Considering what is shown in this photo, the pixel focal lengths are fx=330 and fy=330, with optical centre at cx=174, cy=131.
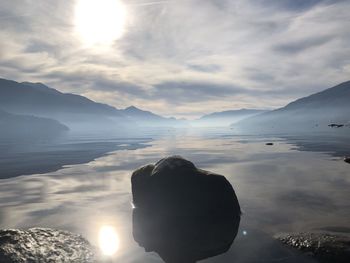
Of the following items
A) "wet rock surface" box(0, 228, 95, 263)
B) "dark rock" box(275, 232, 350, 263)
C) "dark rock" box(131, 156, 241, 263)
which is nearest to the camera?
"wet rock surface" box(0, 228, 95, 263)

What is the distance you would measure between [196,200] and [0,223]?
34.8 ft

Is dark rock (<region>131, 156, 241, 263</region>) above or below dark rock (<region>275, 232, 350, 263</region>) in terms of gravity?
above

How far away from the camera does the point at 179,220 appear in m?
17.4

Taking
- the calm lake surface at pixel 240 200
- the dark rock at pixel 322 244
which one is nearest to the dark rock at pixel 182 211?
the calm lake surface at pixel 240 200

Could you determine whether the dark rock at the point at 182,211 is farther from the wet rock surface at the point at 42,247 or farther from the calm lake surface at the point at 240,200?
the wet rock surface at the point at 42,247

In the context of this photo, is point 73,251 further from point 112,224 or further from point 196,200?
point 196,200

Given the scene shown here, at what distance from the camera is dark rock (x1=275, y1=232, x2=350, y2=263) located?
12336 mm

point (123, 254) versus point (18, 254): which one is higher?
point (18, 254)

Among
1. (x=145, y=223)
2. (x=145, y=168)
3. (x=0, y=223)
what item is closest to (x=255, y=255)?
(x=145, y=223)

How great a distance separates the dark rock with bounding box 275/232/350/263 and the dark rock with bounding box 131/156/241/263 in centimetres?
264

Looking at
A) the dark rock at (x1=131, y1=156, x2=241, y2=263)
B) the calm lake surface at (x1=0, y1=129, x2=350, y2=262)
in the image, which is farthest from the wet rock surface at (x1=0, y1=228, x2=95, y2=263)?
the dark rock at (x1=131, y1=156, x2=241, y2=263)

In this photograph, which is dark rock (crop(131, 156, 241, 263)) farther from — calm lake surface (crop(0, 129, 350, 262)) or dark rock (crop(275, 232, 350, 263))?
dark rock (crop(275, 232, 350, 263))

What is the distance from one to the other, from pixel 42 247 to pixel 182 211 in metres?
7.70

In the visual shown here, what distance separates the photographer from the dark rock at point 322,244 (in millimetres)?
12336
